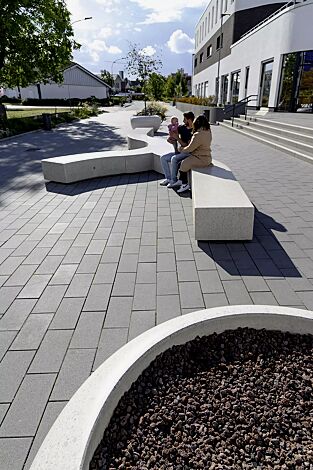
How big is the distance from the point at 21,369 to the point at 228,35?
37.4 metres

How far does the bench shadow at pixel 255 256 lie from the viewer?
4.02m

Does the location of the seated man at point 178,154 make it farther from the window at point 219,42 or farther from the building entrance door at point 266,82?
the window at point 219,42

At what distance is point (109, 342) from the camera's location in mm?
2875

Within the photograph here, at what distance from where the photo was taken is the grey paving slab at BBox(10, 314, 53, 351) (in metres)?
2.88

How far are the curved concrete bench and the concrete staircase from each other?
15.3 feet

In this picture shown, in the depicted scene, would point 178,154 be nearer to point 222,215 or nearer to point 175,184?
point 175,184

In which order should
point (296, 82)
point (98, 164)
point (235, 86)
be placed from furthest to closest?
point (235, 86) → point (296, 82) → point (98, 164)

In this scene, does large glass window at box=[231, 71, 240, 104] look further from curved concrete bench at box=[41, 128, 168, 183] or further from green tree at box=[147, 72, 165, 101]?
curved concrete bench at box=[41, 128, 168, 183]

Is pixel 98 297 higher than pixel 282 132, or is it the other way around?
pixel 282 132

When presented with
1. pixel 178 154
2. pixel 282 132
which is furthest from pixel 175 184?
pixel 282 132

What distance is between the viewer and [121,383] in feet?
6.83

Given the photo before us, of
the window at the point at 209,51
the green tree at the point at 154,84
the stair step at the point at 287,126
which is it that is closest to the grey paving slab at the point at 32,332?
the stair step at the point at 287,126

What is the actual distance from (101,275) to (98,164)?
5220 millimetres

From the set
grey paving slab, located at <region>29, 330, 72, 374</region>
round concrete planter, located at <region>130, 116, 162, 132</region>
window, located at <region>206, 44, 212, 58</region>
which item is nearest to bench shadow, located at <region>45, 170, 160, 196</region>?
grey paving slab, located at <region>29, 330, 72, 374</region>
